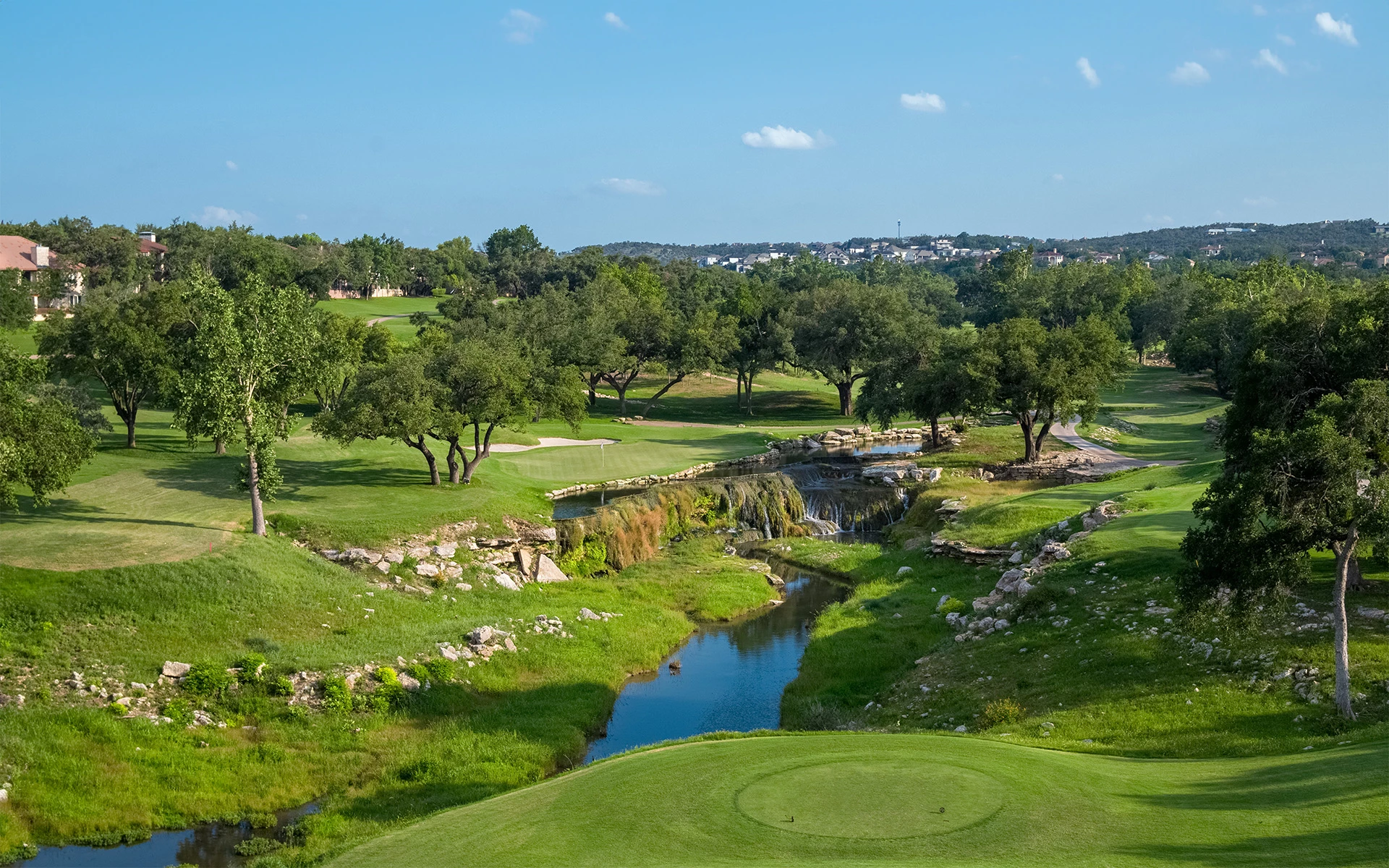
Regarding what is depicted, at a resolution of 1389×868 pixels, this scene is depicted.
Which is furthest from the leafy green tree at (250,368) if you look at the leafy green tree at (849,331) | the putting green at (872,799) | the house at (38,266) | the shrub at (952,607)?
the house at (38,266)

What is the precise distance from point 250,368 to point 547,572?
12.1m

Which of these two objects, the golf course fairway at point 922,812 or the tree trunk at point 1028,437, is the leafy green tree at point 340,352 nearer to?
the golf course fairway at point 922,812

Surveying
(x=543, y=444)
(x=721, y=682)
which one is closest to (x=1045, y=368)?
(x=543, y=444)

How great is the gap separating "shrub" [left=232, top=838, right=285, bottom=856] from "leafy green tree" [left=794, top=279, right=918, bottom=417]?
6010 cm

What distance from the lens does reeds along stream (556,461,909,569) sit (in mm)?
42969

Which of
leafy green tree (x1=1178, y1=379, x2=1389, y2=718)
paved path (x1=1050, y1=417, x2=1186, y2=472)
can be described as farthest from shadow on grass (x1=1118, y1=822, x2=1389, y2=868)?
paved path (x1=1050, y1=417, x2=1186, y2=472)

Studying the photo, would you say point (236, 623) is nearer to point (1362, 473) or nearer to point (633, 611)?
point (633, 611)

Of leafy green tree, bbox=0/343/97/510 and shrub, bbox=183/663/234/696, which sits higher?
leafy green tree, bbox=0/343/97/510

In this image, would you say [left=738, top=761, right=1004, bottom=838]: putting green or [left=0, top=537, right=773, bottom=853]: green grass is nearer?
[left=738, top=761, right=1004, bottom=838]: putting green

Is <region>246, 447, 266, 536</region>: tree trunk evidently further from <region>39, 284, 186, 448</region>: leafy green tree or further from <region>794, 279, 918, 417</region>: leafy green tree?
<region>794, 279, 918, 417</region>: leafy green tree

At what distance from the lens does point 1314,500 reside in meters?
19.5

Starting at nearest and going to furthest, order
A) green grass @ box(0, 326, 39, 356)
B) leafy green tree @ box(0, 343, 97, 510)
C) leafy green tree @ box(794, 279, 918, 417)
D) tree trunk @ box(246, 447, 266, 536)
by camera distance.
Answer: leafy green tree @ box(0, 343, 97, 510), tree trunk @ box(246, 447, 266, 536), leafy green tree @ box(794, 279, 918, 417), green grass @ box(0, 326, 39, 356)

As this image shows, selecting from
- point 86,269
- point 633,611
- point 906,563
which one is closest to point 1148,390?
point 906,563

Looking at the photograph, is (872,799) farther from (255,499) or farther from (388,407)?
(388,407)
